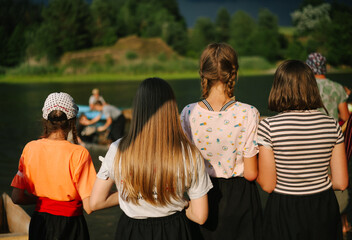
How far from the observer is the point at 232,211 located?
2479 mm

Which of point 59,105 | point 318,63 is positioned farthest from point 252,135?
point 318,63

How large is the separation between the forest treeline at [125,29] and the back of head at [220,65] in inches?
2320

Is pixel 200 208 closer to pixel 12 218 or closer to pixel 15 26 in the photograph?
pixel 12 218

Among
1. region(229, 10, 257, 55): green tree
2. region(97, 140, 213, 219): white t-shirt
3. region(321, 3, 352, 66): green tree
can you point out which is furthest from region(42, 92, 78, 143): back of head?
region(229, 10, 257, 55): green tree

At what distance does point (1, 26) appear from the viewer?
74.1 metres

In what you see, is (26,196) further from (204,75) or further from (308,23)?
(308,23)

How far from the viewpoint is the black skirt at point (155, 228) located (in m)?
2.09

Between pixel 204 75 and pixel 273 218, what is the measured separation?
105 cm

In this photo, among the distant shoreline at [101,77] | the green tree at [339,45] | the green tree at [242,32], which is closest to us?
the green tree at [339,45]

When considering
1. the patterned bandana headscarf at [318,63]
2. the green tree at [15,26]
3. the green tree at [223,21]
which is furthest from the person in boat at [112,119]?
the green tree at [223,21]

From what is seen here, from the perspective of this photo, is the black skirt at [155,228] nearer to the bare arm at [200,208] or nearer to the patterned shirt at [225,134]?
the bare arm at [200,208]

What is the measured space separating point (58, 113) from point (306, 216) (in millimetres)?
1727

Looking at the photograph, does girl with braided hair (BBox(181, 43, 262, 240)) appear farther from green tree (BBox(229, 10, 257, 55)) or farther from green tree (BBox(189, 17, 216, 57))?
green tree (BBox(189, 17, 216, 57))

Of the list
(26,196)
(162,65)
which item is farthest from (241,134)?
(162,65)
